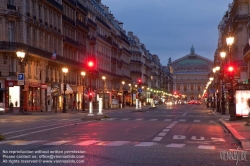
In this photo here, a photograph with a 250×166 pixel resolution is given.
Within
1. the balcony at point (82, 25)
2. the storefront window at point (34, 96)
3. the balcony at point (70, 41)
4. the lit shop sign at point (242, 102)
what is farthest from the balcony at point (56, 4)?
the lit shop sign at point (242, 102)

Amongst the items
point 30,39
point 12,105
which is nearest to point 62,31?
point 30,39

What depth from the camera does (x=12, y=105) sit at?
201 ft

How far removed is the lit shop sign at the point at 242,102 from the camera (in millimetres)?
38562

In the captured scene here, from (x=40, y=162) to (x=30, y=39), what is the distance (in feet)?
177

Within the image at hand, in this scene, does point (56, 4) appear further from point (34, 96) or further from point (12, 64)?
point (12, 64)

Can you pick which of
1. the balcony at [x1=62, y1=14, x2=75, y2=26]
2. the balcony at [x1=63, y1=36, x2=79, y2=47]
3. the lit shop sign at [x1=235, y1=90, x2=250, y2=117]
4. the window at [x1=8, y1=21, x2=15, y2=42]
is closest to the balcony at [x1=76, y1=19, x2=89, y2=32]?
the balcony at [x1=62, y1=14, x2=75, y2=26]

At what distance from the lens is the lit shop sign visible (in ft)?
127

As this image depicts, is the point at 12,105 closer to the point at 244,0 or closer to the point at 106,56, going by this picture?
the point at 244,0

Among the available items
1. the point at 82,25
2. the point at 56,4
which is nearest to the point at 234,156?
the point at 56,4

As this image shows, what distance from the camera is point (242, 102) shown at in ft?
128

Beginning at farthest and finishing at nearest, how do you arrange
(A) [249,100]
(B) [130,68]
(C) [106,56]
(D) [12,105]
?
(B) [130,68] → (C) [106,56] → (D) [12,105] → (A) [249,100]

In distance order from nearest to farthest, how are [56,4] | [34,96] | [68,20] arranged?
[34,96], [56,4], [68,20]

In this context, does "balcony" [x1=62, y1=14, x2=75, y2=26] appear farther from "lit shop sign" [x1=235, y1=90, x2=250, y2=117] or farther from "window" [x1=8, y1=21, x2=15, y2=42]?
"lit shop sign" [x1=235, y1=90, x2=250, y2=117]

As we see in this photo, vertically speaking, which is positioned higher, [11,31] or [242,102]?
[11,31]
